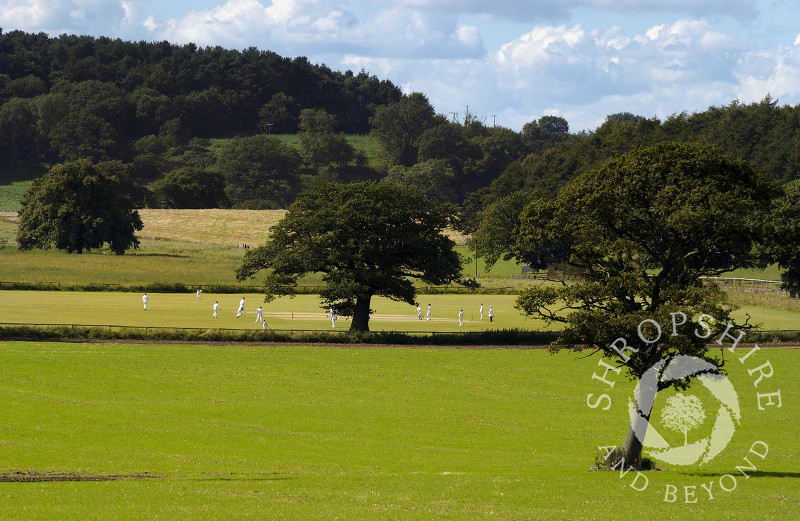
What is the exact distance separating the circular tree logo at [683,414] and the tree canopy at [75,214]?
89.6 metres

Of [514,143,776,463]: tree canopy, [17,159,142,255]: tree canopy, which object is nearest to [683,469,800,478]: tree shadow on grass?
[514,143,776,463]: tree canopy

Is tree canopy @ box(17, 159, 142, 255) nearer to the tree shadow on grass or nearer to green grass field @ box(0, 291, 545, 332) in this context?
green grass field @ box(0, 291, 545, 332)

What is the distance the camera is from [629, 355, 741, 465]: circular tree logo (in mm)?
26547

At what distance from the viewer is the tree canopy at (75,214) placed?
113562 mm

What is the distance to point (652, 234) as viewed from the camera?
2780 cm

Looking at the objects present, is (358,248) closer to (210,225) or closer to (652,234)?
(652,234)

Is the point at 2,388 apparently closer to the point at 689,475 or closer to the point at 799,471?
the point at 689,475

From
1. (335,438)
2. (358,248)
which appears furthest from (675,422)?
(358,248)

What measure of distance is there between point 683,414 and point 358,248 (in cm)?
2993


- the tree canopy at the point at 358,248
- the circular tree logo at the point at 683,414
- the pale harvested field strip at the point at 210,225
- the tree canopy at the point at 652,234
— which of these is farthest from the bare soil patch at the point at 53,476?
the pale harvested field strip at the point at 210,225

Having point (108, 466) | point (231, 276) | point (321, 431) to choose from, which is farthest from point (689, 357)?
point (231, 276)

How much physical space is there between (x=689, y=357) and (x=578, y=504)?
7786 mm

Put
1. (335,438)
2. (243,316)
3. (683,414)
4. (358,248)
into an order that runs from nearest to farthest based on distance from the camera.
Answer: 1. (335,438)
2. (683,414)
3. (358,248)
4. (243,316)

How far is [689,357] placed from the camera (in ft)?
88.0
